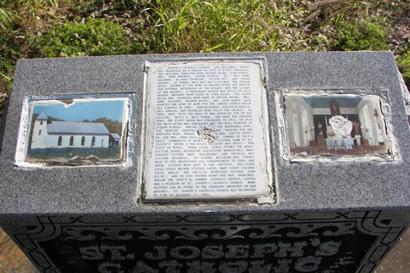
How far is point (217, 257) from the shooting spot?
2811 mm

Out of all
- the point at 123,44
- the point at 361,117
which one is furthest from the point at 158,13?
the point at 361,117

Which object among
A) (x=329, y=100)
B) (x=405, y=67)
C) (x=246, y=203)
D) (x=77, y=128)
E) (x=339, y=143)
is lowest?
(x=246, y=203)

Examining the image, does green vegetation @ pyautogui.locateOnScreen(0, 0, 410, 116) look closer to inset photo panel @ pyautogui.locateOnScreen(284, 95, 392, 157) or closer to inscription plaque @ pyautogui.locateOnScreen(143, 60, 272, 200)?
inscription plaque @ pyautogui.locateOnScreen(143, 60, 272, 200)

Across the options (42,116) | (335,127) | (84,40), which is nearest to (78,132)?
(42,116)

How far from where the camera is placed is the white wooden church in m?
2.49

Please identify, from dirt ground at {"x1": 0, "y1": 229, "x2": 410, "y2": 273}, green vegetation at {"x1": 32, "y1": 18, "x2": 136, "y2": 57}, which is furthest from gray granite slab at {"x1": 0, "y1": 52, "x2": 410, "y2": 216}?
green vegetation at {"x1": 32, "y1": 18, "x2": 136, "y2": 57}

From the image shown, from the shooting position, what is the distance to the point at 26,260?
10.3 ft

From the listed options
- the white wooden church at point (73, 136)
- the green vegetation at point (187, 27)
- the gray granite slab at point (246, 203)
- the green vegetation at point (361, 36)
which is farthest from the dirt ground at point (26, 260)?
the green vegetation at point (361, 36)

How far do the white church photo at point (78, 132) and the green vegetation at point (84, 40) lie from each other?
129cm

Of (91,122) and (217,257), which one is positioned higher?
(91,122)

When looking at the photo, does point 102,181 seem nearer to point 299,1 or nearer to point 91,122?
point 91,122

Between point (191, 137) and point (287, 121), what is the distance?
0.49 metres

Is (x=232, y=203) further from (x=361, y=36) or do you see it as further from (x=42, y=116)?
(x=361, y=36)

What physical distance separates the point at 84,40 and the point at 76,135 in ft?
4.95
